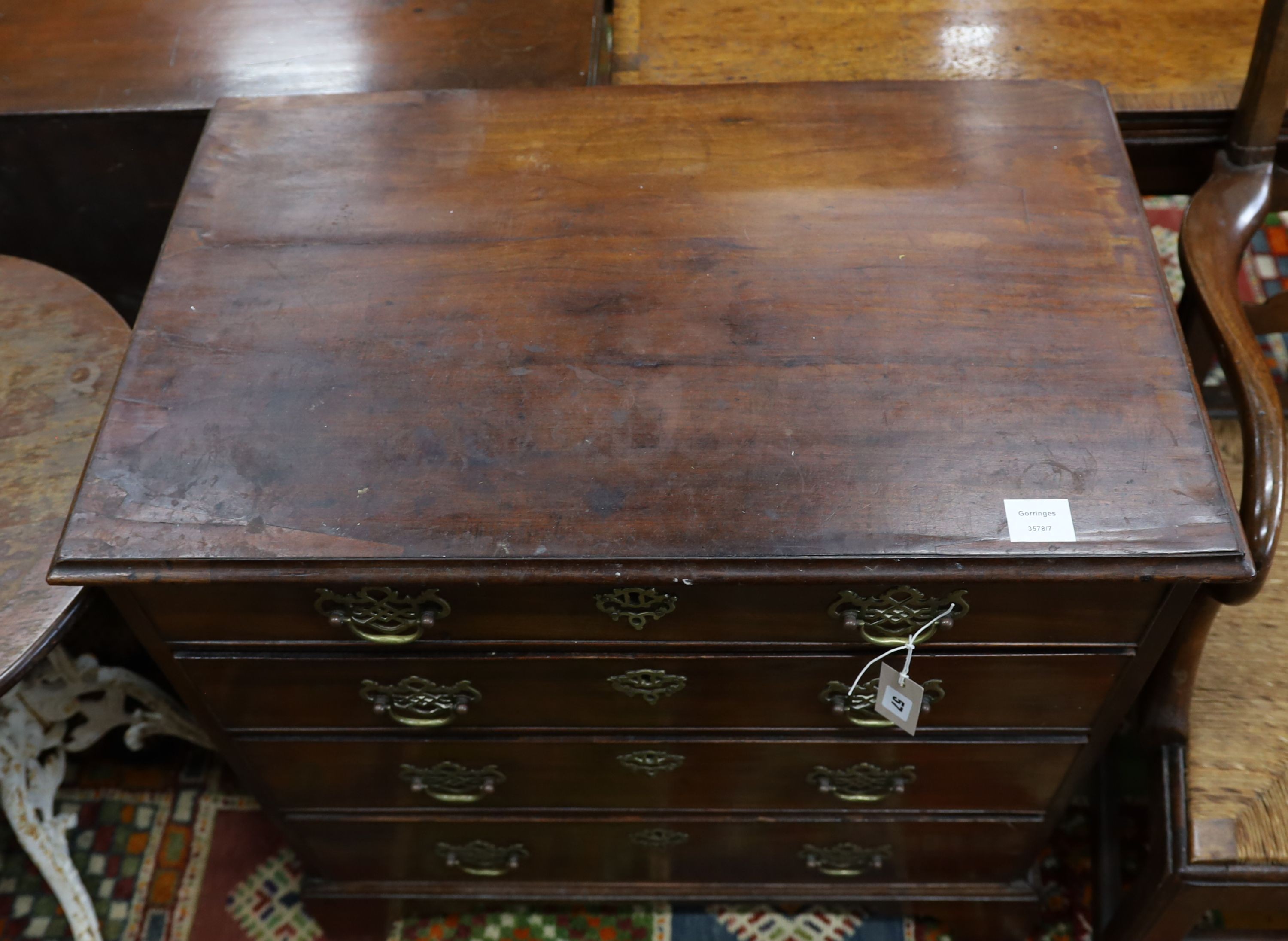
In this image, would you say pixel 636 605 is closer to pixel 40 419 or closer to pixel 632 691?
pixel 632 691

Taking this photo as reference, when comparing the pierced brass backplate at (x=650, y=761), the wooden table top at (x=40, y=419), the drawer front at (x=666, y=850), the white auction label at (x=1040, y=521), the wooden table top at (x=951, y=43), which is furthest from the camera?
the wooden table top at (x=951, y=43)

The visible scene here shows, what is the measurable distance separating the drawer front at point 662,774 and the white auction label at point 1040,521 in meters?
0.38

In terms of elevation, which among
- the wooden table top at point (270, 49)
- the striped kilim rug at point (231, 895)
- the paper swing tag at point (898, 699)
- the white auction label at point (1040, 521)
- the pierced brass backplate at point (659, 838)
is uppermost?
the wooden table top at point (270, 49)

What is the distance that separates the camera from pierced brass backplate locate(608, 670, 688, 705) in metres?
1.11

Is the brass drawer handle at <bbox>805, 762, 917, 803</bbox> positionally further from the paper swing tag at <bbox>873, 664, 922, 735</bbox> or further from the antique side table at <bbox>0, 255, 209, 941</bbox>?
the antique side table at <bbox>0, 255, 209, 941</bbox>

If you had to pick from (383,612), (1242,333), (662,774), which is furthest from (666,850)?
(1242,333)

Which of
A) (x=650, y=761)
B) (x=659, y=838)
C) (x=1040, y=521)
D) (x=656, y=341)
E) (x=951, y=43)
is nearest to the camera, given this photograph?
(x=1040, y=521)

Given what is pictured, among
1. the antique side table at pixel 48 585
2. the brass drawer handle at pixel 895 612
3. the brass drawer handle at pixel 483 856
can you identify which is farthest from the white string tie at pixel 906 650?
the antique side table at pixel 48 585

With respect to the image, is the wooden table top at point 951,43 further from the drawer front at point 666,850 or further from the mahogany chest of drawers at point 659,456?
the drawer front at point 666,850

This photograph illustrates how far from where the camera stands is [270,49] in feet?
4.91

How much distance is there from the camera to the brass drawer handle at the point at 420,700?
1133 mm

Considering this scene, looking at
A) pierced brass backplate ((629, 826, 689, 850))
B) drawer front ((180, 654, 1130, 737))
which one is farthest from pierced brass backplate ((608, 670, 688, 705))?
pierced brass backplate ((629, 826, 689, 850))

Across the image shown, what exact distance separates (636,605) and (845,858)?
629mm

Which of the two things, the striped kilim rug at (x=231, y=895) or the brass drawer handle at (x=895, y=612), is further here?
the striped kilim rug at (x=231, y=895)
